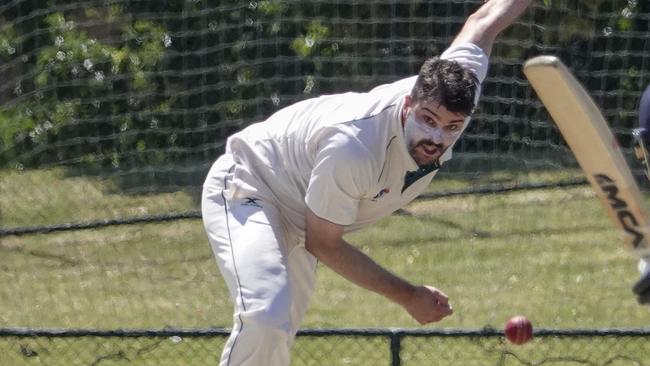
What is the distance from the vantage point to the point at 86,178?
910cm

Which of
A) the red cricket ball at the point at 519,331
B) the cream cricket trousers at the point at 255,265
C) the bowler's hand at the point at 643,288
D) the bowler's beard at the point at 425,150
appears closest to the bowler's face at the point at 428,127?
the bowler's beard at the point at 425,150

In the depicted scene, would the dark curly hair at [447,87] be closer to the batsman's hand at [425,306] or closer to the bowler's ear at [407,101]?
the bowler's ear at [407,101]

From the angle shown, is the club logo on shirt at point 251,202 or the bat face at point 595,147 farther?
the club logo on shirt at point 251,202

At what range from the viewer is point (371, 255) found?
832 cm

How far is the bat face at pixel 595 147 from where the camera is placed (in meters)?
4.28

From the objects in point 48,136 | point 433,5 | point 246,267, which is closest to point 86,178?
point 48,136

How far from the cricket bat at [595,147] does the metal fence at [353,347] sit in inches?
63.1

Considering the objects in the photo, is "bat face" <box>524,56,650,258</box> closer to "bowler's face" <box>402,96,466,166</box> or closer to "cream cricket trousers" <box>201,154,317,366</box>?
"bowler's face" <box>402,96,466,166</box>

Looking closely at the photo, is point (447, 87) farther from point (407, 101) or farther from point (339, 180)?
point (339, 180)

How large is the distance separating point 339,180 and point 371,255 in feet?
12.5

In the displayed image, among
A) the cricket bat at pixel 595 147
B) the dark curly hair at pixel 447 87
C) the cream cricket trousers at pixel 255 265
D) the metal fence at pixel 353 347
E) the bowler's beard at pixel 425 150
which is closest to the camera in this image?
the cricket bat at pixel 595 147

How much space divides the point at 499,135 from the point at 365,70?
88 cm

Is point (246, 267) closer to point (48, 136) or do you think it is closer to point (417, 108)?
point (417, 108)

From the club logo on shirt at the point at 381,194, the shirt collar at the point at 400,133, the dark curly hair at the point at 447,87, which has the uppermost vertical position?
the dark curly hair at the point at 447,87
